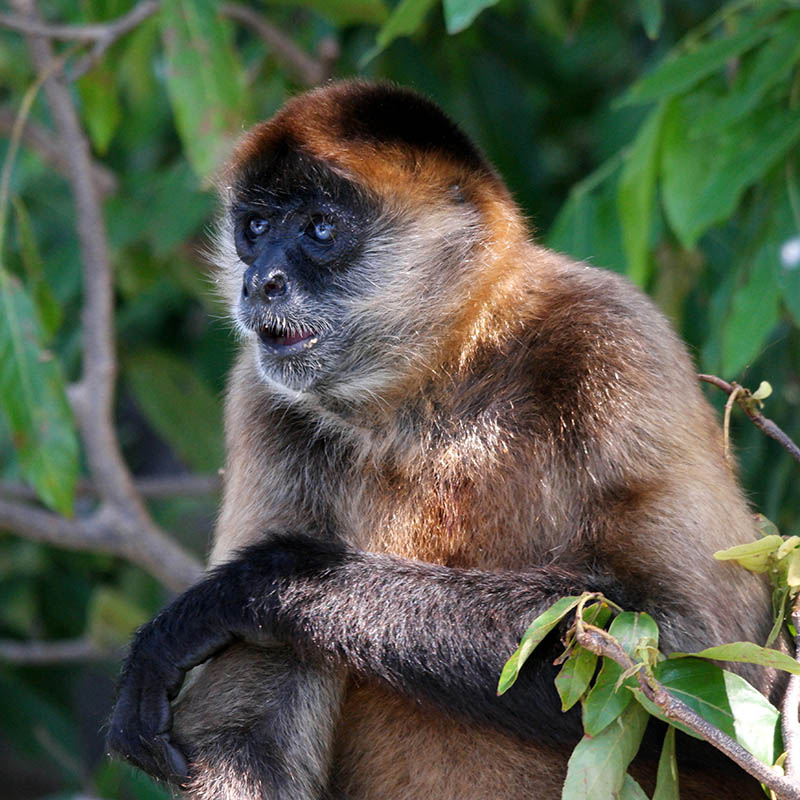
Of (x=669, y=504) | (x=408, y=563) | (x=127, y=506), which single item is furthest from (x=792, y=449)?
(x=127, y=506)

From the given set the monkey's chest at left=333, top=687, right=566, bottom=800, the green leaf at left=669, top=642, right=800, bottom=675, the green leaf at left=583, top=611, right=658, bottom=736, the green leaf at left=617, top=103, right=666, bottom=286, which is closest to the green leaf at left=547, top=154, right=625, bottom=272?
the green leaf at left=617, top=103, right=666, bottom=286

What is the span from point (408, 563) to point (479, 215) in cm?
106

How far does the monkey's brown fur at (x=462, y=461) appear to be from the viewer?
3.15 metres

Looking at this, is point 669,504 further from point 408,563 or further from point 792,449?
point 408,563

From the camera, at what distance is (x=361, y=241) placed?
12.2 ft

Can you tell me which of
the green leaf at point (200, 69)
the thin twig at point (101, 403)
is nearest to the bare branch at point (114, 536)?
the thin twig at point (101, 403)

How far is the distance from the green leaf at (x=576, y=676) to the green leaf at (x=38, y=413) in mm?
2423

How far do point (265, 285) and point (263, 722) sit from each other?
1.12 meters

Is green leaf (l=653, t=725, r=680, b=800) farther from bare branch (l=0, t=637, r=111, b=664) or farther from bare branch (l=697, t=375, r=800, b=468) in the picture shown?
bare branch (l=0, t=637, r=111, b=664)

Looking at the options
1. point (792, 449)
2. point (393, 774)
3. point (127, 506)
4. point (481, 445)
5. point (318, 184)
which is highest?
point (318, 184)

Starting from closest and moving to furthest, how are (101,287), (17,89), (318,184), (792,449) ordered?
(792,449), (318,184), (101,287), (17,89)

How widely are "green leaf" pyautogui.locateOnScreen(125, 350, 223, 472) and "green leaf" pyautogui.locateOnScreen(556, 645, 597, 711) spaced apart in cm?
409

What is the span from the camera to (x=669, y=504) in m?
3.10

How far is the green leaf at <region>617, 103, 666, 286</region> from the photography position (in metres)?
4.41
